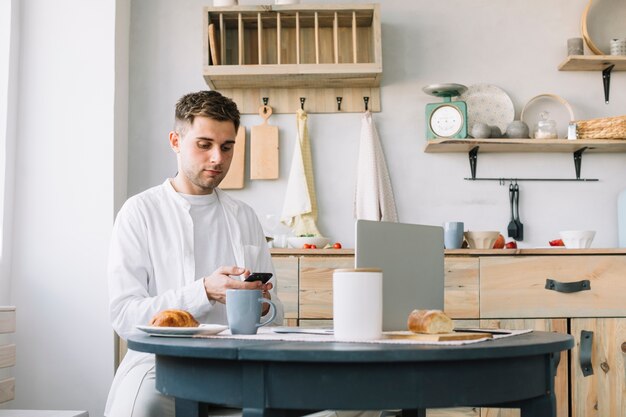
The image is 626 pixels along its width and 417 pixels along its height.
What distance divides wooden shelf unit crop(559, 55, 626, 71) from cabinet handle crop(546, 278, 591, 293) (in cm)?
111

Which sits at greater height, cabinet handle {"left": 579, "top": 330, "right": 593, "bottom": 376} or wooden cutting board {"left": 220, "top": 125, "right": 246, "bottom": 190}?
wooden cutting board {"left": 220, "top": 125, "right": 246, "bottom": 190}

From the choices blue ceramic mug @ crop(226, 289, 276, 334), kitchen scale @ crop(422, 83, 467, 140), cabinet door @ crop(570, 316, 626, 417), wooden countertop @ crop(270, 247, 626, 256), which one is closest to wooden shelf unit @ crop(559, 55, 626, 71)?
kitchen scale @ crop(422, 83, 467, 140)

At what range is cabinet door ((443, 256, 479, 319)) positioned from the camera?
324 centimetres

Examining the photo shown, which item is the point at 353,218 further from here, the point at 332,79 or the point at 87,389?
the point at 87,389


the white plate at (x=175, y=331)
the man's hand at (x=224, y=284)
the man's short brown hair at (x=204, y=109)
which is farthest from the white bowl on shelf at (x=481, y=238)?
the white plate at (x=175, y=331)

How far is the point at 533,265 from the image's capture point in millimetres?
3279

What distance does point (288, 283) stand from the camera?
327cm

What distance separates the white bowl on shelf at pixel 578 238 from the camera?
343 cm

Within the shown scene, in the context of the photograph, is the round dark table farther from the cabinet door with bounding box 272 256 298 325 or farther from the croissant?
the cabinet door with bounding box 272 256 298 325

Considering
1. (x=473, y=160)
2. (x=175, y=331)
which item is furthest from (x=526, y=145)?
(x=175, y=331)

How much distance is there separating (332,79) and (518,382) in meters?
2.63

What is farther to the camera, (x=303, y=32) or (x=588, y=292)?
(x=303, y=32)

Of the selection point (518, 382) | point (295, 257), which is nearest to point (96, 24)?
point (295, 257)

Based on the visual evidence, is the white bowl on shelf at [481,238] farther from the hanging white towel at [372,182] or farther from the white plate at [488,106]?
the white plate at [488,106]
